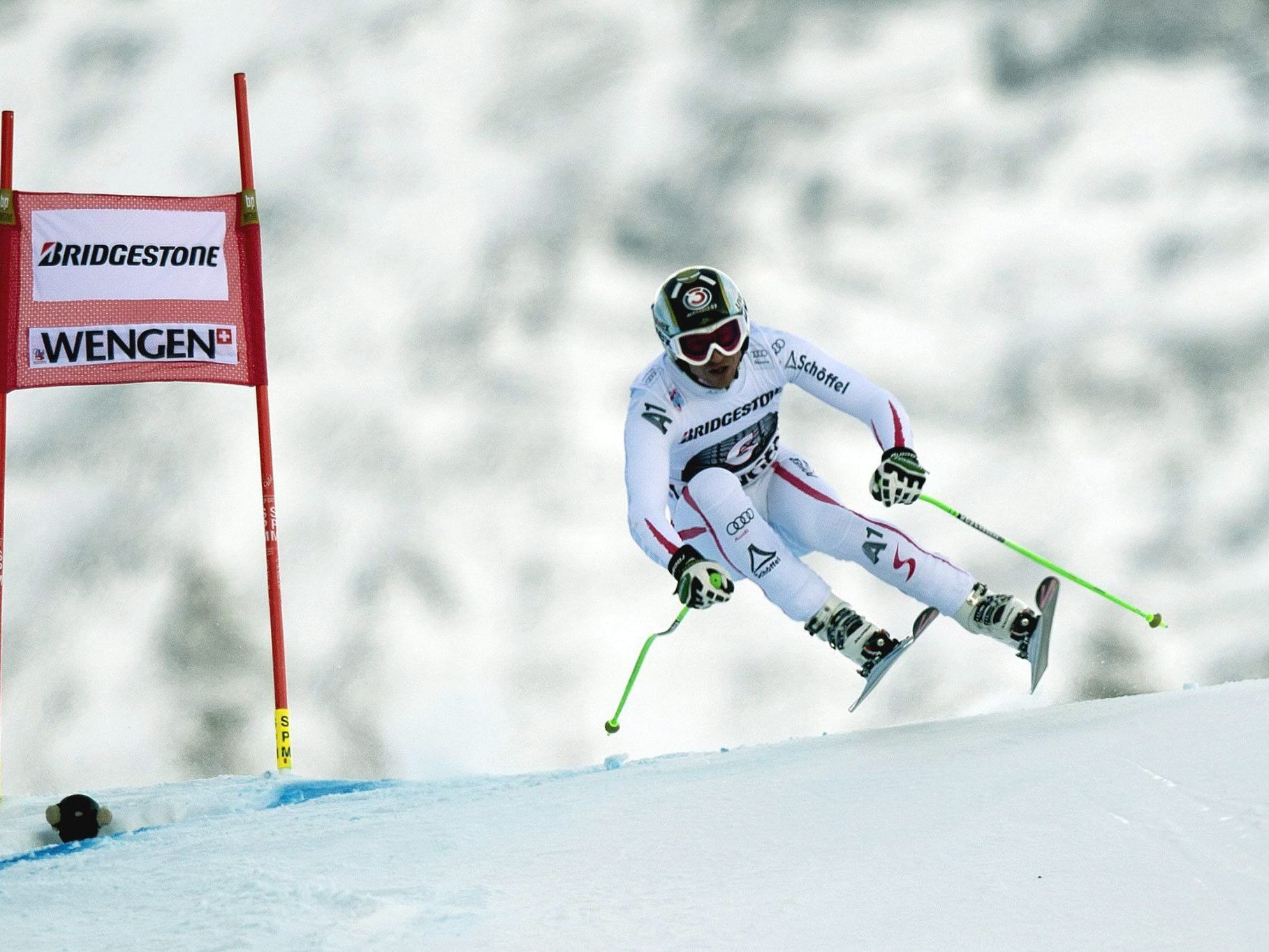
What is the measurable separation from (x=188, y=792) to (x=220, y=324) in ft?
9.36

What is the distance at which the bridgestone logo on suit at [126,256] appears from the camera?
785 centimetres

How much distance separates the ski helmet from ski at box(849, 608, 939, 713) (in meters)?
1.44

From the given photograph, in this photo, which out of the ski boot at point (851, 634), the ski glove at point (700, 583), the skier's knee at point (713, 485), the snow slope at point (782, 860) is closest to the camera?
the snow slope at point (782, 860)

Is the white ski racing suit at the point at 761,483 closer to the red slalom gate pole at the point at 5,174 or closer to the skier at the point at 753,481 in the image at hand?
the skier at the point at 753,481

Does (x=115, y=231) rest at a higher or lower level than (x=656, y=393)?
higher

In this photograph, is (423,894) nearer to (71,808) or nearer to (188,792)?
(71,808)

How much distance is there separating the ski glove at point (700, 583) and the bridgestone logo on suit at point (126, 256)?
407cm

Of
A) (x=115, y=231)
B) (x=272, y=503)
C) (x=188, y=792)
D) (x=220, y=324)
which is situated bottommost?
(x=188, y=792)

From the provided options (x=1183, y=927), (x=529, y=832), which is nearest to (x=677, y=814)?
(x=529, y=832)

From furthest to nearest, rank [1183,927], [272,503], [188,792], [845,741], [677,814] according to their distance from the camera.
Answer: [272,503] < [188,792] < [845,741] < [677,814] < [1183,927]

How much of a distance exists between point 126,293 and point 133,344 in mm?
317

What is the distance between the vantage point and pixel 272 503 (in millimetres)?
7684

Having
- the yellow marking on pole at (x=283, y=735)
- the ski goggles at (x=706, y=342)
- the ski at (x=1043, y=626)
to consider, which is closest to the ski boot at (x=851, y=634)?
the ski at (x=1043, y=626)

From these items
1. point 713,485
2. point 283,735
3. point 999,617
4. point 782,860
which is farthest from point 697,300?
point 283,735
